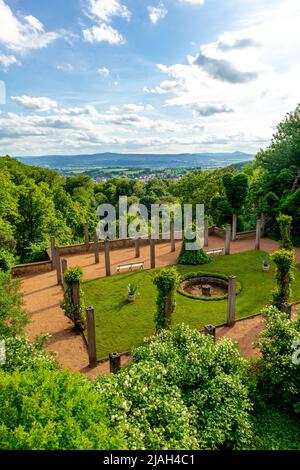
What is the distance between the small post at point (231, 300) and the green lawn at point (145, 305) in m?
0.47

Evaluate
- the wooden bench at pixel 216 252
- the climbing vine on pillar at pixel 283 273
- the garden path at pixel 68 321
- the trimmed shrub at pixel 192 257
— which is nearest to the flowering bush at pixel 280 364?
the garden path at pixel 68 321

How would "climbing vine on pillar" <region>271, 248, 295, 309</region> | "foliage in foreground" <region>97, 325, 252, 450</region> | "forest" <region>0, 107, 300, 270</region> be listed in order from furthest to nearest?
"forest" <region>0, 107, 300, 270</region>, "climbing vine on pillar" <region>271, 248, 295, 309</region>, "foliage in foreground" <region>97, 325, 252, 450</region>

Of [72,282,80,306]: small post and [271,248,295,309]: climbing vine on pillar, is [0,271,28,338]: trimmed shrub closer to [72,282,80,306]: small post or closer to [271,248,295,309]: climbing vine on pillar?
[72,282,80,306]: small post

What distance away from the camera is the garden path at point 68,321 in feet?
33.1

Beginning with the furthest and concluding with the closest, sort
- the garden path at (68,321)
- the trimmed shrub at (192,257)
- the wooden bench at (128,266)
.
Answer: the trimmed shrub at (192,257)
the wooden bench at (128,266)
the garden path at (68,321)

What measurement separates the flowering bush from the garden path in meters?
2.23

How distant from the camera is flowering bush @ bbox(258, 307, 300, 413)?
7.21 meters

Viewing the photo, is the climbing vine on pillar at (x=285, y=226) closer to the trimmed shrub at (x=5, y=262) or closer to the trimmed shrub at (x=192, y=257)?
the trimmed shrub at (x=192, y=257)

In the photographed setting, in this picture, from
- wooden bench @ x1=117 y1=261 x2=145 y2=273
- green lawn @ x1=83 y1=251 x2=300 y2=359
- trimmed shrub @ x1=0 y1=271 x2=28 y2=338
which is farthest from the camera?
wooden bench @ x1=117 y1=261 x2=145 y2=273

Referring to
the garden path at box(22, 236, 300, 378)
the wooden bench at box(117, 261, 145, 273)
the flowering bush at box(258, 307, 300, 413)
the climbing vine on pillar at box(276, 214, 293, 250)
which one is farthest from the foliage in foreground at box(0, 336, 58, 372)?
the climbing vine on pillar at box(276, 214, 293, 250)

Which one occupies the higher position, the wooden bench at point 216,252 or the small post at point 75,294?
the small post at point 75,294

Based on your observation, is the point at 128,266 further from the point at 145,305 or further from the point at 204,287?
the point at 204,287

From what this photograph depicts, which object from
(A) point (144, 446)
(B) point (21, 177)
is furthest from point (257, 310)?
(B) point (21, 177)

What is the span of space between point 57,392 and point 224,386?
3725 millimetres
